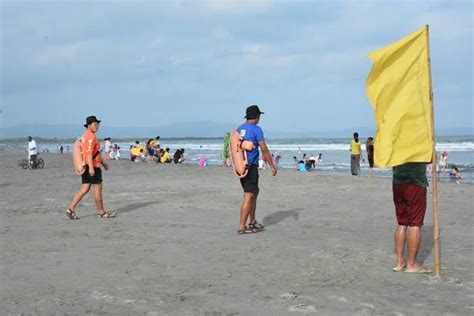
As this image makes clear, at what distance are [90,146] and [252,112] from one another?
3.41 metres

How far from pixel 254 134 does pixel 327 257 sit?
2625 millimetres

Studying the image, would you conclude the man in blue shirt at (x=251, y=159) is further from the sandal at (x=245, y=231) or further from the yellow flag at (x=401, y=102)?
the yellow flag at (x=401, y=102)

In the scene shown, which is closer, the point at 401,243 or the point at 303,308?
the point at 303,308

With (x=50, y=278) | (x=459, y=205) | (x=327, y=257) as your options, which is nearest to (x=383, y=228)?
(x=327, y=257)

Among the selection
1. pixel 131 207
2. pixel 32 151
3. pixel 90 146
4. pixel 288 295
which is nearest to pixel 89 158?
pixel 90 146

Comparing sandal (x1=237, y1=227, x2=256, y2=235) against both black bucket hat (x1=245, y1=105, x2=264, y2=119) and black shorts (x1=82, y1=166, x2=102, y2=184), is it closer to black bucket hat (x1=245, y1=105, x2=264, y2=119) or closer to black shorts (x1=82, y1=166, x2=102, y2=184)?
black bucket hat (x1=245, y1=105, x2=264, y2=119)

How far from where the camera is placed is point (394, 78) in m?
6.14

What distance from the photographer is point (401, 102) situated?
20.1 ft

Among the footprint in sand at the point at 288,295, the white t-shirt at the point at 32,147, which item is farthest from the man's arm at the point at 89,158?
the white t-shirt at the point at 32,147

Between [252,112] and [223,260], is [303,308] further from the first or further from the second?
[252,112]

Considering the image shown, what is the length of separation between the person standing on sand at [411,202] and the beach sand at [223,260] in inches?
13.3

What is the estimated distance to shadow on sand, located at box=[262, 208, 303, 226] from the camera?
10.5 metres

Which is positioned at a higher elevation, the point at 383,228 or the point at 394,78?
the point at 394,78

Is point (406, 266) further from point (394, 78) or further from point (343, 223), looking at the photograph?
point (343, 223)
